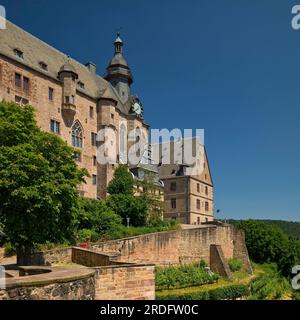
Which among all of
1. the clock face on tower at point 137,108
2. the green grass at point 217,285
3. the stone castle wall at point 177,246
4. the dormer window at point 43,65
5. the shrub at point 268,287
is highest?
the dormer window at point 43,65

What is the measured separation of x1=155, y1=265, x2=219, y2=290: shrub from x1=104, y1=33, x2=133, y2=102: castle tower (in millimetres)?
29528

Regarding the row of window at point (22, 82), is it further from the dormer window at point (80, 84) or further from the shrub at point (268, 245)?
the shrub at point (268, 245)

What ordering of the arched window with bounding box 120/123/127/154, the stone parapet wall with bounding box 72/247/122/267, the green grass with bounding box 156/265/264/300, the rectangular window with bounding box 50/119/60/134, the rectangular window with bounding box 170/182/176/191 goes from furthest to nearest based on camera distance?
the rectangular window with bounding box 170/182/176/191, the arched window with bounding box 120/123/127/154, the rectangular window with bounding box 50/119/60/134, the green grass with bounding box 156/265/264/300, the stone parapet wall with bounding box 72/247/122/267

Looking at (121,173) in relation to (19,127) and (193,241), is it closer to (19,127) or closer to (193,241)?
(193,241)

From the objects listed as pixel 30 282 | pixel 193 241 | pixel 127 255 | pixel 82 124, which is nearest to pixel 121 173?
pixel 82 124

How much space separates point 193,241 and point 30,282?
29488mm

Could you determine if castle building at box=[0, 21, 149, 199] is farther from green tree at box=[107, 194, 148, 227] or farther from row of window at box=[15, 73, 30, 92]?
green tree at box=[107, 194, 148, 227]

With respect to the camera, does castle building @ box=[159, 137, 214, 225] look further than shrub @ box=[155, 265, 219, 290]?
Yes

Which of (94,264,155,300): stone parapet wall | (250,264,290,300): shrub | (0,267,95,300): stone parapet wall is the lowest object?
(250,264,290,300): shrub

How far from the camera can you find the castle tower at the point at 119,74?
187 ft

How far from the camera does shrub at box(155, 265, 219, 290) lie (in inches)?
1134

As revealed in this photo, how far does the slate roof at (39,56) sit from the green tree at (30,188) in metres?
16.8

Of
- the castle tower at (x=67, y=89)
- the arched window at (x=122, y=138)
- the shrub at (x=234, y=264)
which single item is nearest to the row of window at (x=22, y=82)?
the castle tower at (x=67, y=89)

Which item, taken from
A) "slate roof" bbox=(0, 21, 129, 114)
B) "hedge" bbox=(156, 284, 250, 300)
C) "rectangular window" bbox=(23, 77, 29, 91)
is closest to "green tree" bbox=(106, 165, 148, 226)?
"hedge" bbox=(156, 284, 250, 300)
